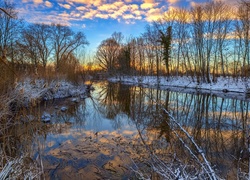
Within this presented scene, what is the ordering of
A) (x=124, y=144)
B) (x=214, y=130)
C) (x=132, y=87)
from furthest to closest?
(x=132, y=87)
(x=214, y=130)
(x=124, y=144)

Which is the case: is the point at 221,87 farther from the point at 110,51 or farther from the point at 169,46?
the point at 110,51

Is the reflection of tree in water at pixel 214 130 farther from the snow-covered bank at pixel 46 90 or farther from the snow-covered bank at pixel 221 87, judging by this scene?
the snow-covered bank at pixel 221 87

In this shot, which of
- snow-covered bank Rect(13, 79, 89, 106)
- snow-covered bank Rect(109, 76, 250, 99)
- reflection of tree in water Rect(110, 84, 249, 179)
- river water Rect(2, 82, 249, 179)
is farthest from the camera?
snow-covered bank Rect(109, 76, 250, 99)

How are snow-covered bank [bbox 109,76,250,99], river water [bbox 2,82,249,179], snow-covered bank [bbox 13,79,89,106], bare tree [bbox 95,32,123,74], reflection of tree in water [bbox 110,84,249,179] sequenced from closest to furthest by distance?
river water [bbox 2,82,249,179] < reflection of tree in water [bbox 110,84,249,179] < snow-covered bank [bbox 13,79,89,106] < snow-covered bank [bbox 109,76,250,99] < bare tree [bbox 95,32,123,74]

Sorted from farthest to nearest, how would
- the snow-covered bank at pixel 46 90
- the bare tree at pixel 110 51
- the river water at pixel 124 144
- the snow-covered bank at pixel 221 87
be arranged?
the bare tree at pixel 110 51
the snow-covered bank at pixel 221 87
the snow-covered bank at pixel 46 90
the river water at pixel 124 144

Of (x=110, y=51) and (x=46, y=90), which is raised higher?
(x=110, y=51)

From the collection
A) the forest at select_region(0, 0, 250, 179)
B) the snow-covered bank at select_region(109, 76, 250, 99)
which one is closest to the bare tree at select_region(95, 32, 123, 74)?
the forest at select_region(0, 0, 250, 179)

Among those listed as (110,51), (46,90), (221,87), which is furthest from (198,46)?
(110,51)

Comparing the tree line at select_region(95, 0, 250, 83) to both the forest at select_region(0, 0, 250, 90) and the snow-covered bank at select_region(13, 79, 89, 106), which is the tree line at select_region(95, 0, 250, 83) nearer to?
the forest at select_region(0, 0, 250, 90)

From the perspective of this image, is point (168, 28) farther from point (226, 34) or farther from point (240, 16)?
point (240, 16)

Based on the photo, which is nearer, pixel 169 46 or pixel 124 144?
pixel 124 144

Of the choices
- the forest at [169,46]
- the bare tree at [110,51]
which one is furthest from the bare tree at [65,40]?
the bare tree at [110,51]

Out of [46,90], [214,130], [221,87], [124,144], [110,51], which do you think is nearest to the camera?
[124,144]

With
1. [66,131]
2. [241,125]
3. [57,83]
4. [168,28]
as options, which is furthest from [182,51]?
[66,131]
